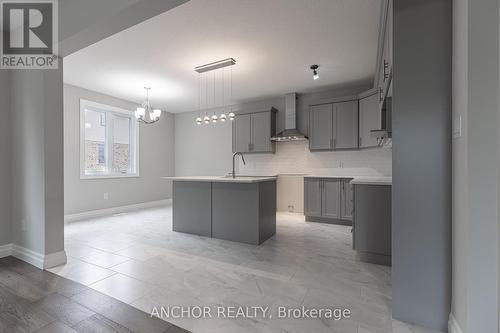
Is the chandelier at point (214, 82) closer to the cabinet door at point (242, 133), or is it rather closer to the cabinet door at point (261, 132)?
the cabinet door at point (242, 133)

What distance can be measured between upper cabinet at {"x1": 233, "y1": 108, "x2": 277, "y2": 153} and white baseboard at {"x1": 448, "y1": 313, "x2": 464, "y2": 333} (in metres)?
4.41

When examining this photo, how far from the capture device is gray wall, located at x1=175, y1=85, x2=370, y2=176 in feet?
18.0

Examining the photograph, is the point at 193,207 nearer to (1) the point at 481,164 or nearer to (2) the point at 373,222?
(2) the point at 373,222

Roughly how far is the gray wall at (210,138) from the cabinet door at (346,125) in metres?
0.76

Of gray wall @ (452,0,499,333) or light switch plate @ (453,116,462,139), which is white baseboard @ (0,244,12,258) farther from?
light switch plate @ (453,116,462,139)

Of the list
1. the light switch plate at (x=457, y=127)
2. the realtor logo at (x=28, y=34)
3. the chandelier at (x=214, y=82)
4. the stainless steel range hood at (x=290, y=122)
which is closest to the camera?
the light switch plate at (x=457, y=127)

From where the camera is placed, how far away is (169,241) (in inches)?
134

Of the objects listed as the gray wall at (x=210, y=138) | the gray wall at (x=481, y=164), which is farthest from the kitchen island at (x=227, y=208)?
the gray wall at (x=210, y=138)

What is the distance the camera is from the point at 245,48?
330cm

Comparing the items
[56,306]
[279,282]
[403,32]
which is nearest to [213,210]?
[279,282]

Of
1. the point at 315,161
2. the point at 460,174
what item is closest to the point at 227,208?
the point at 460,174

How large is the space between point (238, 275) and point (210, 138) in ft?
16.2

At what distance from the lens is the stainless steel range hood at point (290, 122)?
5246 millimetres

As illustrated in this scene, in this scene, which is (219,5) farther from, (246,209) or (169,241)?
(169,241)
